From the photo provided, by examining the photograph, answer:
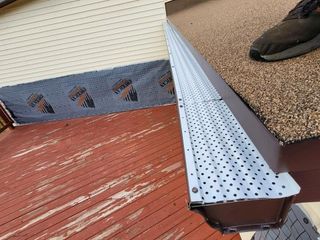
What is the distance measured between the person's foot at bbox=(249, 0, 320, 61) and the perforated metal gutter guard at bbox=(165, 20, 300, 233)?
22cm

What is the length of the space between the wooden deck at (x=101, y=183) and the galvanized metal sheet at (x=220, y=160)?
4.74ft

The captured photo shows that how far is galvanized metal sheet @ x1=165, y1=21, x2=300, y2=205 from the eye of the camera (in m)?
0.50

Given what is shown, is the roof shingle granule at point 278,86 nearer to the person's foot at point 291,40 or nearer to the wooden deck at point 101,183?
the person's foot at point 291,40

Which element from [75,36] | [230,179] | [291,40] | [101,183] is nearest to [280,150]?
[230,179]

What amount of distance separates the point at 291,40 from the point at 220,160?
1.55ft

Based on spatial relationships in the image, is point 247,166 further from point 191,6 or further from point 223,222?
point 191,6

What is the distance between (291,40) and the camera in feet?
2.48

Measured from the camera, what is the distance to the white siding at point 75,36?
3873 mm

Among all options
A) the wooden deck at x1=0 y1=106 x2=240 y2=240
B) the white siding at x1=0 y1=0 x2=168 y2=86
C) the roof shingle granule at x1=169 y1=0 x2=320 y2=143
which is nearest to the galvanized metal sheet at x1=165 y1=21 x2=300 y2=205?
the roof shingle granule at x1=169 y1=0 x2=320 y2=143

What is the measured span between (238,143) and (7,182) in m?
3.56

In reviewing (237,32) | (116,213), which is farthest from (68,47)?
(237,32)

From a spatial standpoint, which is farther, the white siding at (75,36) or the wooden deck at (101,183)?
the white siding at (75,36)

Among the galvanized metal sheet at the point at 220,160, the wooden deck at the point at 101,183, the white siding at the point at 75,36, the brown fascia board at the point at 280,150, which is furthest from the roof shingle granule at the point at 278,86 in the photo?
the white siding at the point at 75,36

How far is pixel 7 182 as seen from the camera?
10.6ft
